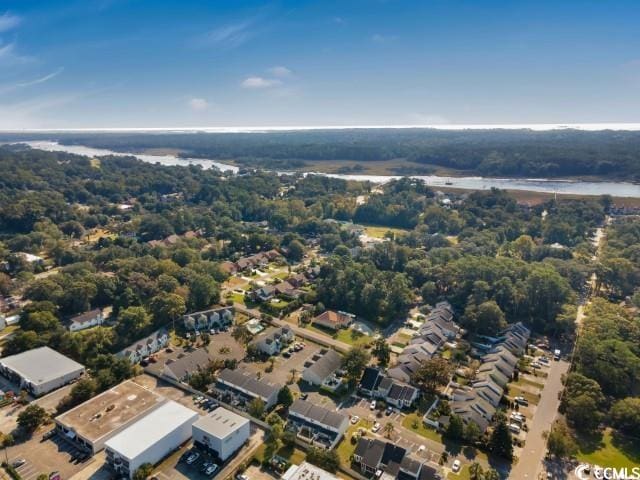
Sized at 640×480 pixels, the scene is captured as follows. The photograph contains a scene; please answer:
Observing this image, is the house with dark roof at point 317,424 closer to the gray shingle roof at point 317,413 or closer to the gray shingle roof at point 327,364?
the gray shingle roof at point 317,413

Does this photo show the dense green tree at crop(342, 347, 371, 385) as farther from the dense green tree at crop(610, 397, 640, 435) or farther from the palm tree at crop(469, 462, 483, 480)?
the dense green tree at crop(610, 397, 640, 435)

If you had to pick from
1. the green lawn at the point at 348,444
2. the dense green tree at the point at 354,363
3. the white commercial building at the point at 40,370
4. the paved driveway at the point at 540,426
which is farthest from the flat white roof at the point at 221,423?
the paved driveway at the point at 540,426

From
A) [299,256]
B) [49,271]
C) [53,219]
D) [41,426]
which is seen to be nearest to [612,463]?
[41,426]

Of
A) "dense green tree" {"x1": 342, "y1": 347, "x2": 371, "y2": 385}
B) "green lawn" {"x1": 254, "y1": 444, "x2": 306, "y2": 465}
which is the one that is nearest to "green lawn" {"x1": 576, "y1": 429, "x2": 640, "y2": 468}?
"dense green tree" {"x1": 342, "y1": 347, "x2": 371, "y2": 385}

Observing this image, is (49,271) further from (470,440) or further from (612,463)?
(612,463)

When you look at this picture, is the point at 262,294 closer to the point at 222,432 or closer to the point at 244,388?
the point at 244,388
